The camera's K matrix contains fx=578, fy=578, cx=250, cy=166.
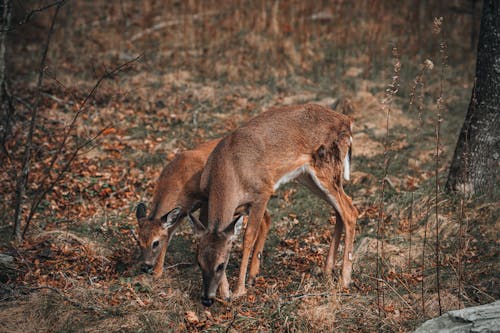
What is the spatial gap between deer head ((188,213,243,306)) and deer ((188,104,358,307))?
0.4 inches

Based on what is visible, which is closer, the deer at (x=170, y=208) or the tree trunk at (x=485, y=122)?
the deer at (x=170, y=208)

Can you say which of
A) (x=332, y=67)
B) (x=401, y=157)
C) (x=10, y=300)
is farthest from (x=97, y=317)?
(x=332, y=67)

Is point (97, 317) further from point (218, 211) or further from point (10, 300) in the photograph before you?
point (218, 211)

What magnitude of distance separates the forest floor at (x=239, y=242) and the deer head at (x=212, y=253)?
0.24 meters

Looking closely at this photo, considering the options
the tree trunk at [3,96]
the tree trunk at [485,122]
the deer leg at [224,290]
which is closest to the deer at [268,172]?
the deer leg at [224,290]

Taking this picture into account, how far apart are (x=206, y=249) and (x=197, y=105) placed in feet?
21.0

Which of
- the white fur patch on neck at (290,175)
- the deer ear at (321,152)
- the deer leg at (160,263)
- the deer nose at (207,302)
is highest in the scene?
the deer ear at (321,152)

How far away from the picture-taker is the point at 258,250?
280 inches

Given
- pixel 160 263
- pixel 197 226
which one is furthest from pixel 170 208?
pixel 197 226

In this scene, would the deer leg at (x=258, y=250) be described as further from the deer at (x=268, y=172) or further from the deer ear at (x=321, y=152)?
the deer ear at (x=321, y=152)

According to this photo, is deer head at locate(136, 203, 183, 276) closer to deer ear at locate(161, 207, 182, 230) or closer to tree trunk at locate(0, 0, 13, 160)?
deer ear at locate(161, 207, 182, 230)

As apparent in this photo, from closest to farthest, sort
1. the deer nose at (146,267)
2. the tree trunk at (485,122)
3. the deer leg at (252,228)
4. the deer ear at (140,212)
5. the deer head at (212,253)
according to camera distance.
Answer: the deer head at (212,253) → the deer leg at (252,228) → the deer nose at (146,267) → the deer ear at (140,212) → the tree trunk at (485,122)

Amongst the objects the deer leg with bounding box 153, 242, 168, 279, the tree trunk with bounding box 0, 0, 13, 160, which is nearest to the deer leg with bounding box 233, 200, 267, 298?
the deer leg with bounding box 153, 242, 168, 279

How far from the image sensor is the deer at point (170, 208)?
7004 mm
